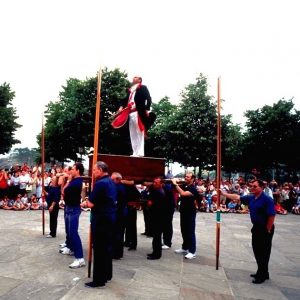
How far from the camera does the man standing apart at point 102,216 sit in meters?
6.29

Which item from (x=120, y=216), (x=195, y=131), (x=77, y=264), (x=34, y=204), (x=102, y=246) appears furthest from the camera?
(x=195, y=131)

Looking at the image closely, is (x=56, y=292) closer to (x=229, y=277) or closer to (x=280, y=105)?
(x=229, y=277)

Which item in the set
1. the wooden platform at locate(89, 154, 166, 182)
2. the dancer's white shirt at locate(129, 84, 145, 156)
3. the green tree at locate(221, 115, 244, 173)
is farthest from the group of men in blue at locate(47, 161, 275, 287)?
the green tree at locate(221, 115, 244, 173)

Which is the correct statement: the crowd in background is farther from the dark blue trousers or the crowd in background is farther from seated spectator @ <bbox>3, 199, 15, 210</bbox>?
the dark blue trousers

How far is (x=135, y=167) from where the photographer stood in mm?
7848

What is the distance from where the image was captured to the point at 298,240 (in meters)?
13.0

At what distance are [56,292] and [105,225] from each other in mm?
1331

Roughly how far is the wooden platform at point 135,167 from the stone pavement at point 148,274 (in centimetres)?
194

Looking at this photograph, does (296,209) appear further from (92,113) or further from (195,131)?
(92,113)

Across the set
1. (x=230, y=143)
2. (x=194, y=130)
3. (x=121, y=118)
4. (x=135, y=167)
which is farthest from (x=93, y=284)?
(x=230, y=143)

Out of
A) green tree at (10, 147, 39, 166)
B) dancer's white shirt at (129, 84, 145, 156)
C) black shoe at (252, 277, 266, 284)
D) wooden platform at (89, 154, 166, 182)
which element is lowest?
black shoe at (252, 277, 266, 284)

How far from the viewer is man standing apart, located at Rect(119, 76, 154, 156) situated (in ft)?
27.6

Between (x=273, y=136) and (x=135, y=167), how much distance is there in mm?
35181

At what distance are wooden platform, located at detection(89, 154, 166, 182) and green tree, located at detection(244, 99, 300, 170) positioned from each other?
111ft
